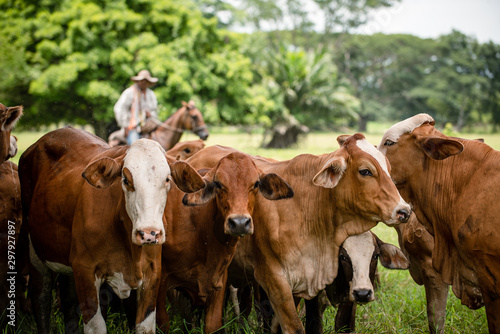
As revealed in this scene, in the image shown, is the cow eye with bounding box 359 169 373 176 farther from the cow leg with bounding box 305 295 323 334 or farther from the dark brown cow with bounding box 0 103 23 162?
the dark brown cow with bounding box 0 103 23 162

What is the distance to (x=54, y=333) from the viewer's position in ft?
14.5

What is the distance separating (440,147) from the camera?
401 cm

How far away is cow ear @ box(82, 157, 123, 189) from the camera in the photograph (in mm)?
3510

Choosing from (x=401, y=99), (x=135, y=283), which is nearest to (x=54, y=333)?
(x=135, y=283)

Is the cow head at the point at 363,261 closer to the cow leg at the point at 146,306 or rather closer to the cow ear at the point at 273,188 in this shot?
the cow ear at the point at 273,188

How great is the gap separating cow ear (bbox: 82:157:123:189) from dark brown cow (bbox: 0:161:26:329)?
1.23 metres

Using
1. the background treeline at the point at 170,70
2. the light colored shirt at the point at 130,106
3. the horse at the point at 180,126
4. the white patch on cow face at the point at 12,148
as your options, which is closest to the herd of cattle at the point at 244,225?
the white patch on cow face at the point at 12,148

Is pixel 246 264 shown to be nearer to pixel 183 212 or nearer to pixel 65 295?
pixel 183 212

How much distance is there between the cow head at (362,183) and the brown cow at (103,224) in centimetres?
107

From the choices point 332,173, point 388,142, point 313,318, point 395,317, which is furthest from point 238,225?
point 395,317

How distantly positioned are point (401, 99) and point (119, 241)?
126ft

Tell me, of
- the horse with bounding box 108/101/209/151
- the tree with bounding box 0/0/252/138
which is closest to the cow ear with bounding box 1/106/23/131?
the horse with bounding box 108/101/209/151

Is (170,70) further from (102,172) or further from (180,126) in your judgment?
(102,172)

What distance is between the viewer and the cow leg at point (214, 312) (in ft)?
A: 13.1
